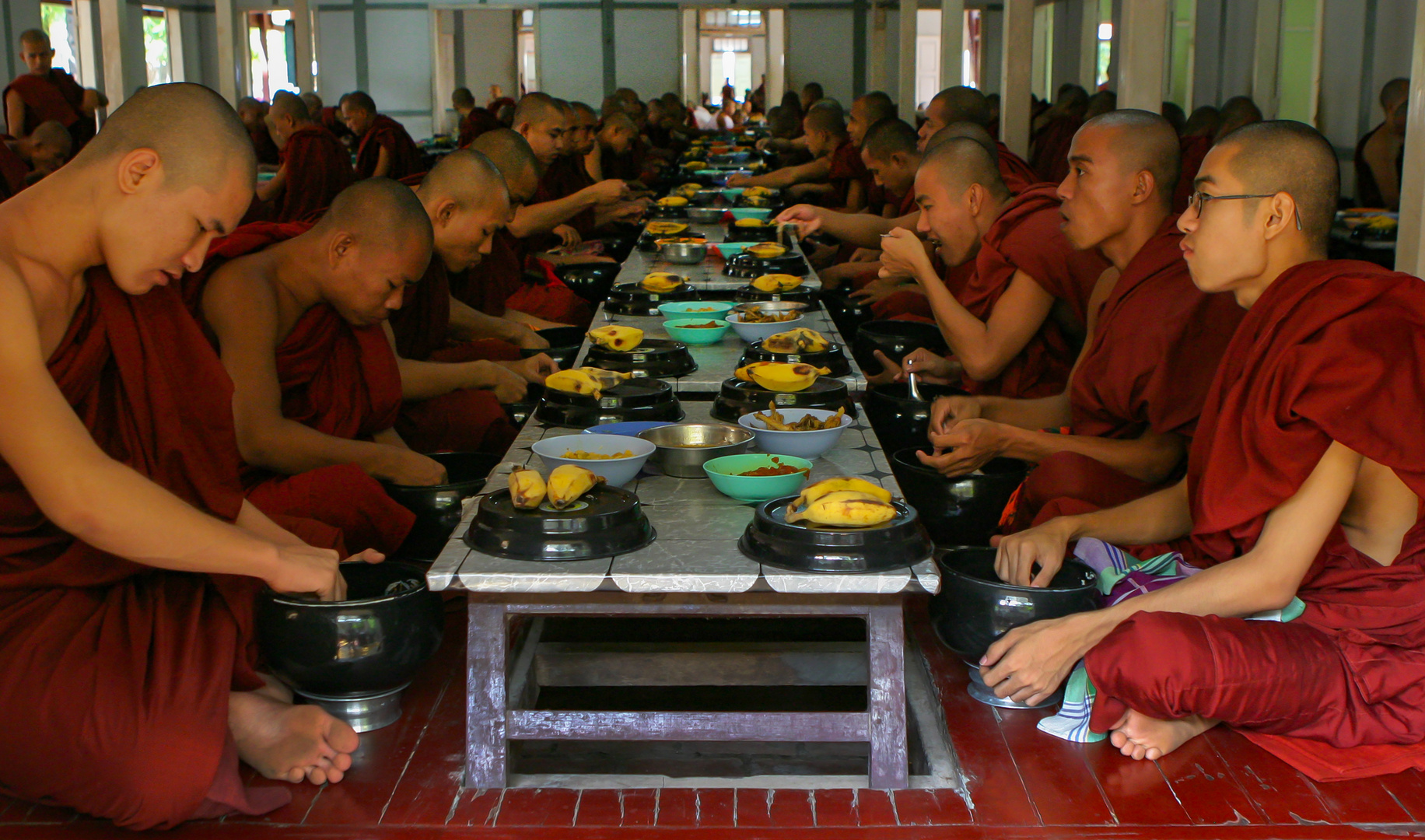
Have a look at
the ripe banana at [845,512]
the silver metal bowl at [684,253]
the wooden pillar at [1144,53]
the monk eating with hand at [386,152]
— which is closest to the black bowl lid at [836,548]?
the ripe banana at [845,512]

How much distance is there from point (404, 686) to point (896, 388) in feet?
6.90

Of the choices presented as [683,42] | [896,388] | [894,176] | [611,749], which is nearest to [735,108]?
[683,42]

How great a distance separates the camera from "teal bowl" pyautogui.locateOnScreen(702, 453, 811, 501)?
2.38 metres

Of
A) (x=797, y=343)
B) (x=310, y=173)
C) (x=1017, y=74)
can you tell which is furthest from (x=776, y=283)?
(x=1017, y=74)

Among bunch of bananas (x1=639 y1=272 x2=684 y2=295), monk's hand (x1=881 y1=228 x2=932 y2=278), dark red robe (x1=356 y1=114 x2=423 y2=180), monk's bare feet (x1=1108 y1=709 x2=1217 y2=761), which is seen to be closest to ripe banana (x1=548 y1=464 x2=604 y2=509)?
monk's bare feet (x1=1108 y1=709 x2=1217 y2=761)

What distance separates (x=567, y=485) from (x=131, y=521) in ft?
2.30

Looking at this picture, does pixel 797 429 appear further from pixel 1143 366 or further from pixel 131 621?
pixel 131 621

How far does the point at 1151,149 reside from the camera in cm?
316

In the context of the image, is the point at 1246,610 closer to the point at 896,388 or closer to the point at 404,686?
the point at 404,686

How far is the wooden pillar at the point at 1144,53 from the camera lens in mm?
6137

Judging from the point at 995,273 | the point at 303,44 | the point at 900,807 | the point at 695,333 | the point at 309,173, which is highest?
the point at 303,44

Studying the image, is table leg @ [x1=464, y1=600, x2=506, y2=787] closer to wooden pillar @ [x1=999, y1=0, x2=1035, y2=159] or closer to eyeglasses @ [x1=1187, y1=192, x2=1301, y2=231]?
eyeglasses @ [x1=1187, y1=192, x2=1301, y2=231]

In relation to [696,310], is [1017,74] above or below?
above

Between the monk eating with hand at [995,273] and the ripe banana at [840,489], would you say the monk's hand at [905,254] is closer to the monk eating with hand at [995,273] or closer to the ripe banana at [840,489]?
the monk eating with hand at [995,273]
